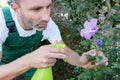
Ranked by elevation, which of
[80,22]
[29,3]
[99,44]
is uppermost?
[29,3]

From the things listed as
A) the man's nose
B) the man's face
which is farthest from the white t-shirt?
the man's nose

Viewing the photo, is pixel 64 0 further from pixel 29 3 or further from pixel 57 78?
pixel 29 3

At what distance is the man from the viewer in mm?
2230

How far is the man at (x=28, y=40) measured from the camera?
2.23 meters

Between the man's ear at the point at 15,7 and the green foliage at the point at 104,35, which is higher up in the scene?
the man's ear at the point at 15,7

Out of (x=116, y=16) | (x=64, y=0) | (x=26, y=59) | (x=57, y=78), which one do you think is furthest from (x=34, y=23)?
(x=57, y=78)

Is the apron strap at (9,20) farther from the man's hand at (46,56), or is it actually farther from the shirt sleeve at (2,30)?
the man's hand at (46,56)

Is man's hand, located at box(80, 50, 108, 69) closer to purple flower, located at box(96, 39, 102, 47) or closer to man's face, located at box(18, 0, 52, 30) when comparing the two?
purple flower, located at box(96, 39, 102, 47)

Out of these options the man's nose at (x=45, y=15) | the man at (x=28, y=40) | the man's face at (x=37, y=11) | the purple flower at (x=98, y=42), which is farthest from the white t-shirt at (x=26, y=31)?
the purple flower at (x=98, y=42)

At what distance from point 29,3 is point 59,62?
81.6 inches

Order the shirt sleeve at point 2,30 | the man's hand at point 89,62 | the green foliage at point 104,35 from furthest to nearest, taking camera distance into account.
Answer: the shirt sleeve at point 2,30 < the green foliage at point 104,35 < the man's hand at point 89,62

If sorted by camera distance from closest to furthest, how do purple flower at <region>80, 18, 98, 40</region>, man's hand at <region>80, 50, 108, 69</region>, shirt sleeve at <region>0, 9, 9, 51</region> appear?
purple flower at <region>80, 18, 98, 40</region>
man's hand at <region>80, 50, 108, 69</region>
shirt sleeve at <region>0, 9, 9, 51</region>

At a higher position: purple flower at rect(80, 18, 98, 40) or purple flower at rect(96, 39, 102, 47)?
purple flower at rect(80, 18, 98, 40)

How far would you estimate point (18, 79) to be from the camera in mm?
4594
